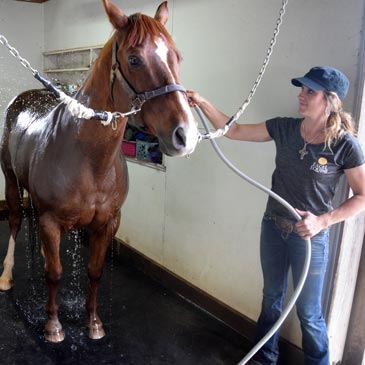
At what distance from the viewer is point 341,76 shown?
55.1 inches

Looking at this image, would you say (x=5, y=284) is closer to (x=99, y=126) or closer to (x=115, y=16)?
(x=99, y=126)

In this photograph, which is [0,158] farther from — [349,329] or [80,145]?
[349,329]

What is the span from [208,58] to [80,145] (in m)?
1.01

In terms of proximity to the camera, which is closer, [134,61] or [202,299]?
[134,61]

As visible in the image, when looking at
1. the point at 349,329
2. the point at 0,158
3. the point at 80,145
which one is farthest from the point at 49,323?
the point at 349,329

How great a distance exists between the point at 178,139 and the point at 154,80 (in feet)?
0.72

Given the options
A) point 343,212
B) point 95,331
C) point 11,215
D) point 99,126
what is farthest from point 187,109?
point 11,215

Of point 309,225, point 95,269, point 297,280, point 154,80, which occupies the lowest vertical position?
point 95,269

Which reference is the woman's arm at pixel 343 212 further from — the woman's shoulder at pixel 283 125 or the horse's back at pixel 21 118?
the horse's back at pixel 21 118

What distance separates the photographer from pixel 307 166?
4.98ft

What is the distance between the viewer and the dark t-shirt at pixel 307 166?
1.44 meters

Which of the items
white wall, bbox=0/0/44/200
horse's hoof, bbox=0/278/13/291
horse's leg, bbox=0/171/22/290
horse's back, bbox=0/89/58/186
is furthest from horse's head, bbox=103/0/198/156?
white wall, bbox=0/0/44/200

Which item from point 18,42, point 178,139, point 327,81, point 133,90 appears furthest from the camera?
point 18,42

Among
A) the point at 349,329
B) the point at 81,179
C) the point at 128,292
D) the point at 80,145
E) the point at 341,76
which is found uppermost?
the point at 341,76
